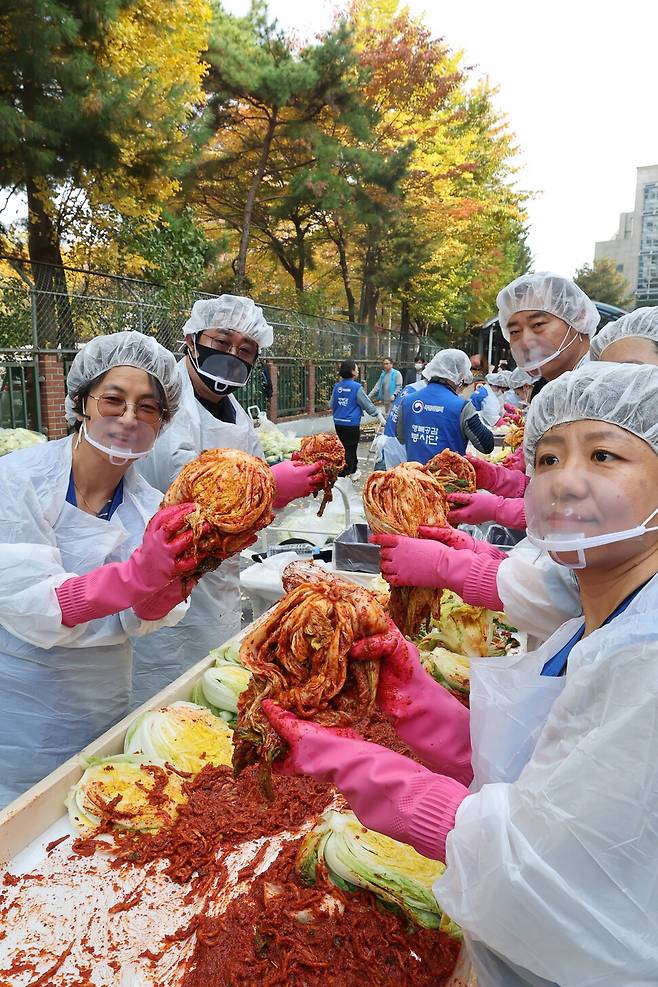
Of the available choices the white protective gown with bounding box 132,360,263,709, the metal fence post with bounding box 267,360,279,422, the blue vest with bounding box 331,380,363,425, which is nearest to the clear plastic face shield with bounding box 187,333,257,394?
the white protective gown with bounding box 132,360,263,709

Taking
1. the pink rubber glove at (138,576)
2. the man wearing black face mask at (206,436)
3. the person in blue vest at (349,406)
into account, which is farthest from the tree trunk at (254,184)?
the pink rubber glove at (138,576)

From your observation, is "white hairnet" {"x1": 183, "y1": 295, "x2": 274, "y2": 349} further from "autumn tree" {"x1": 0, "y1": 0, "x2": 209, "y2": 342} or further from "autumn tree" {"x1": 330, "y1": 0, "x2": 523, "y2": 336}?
"autumn tree" {"x1": 330, "y1": 0, "x2": 523, "y2": 336}

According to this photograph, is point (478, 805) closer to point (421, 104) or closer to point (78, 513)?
point (78, 513)

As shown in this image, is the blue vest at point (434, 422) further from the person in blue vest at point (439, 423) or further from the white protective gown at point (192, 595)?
the white protective gown at point (192, 595)

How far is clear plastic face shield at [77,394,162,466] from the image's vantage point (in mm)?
2471

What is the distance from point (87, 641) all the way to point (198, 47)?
614 inches

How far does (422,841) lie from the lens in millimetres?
1423

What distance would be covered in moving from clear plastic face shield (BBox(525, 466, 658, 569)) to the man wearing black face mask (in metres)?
1.90

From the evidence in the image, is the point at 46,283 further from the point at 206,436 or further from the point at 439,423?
the point at 206,436

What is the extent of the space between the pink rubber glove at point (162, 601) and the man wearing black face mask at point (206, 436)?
94 cm

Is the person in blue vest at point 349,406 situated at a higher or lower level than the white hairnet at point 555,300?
lower

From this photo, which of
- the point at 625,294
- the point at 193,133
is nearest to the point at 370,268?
the point at 193,133

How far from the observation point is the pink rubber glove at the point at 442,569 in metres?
2.58

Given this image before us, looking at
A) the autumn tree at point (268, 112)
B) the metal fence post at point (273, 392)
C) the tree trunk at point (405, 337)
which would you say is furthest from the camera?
the tree trunk at point (405, 337)
